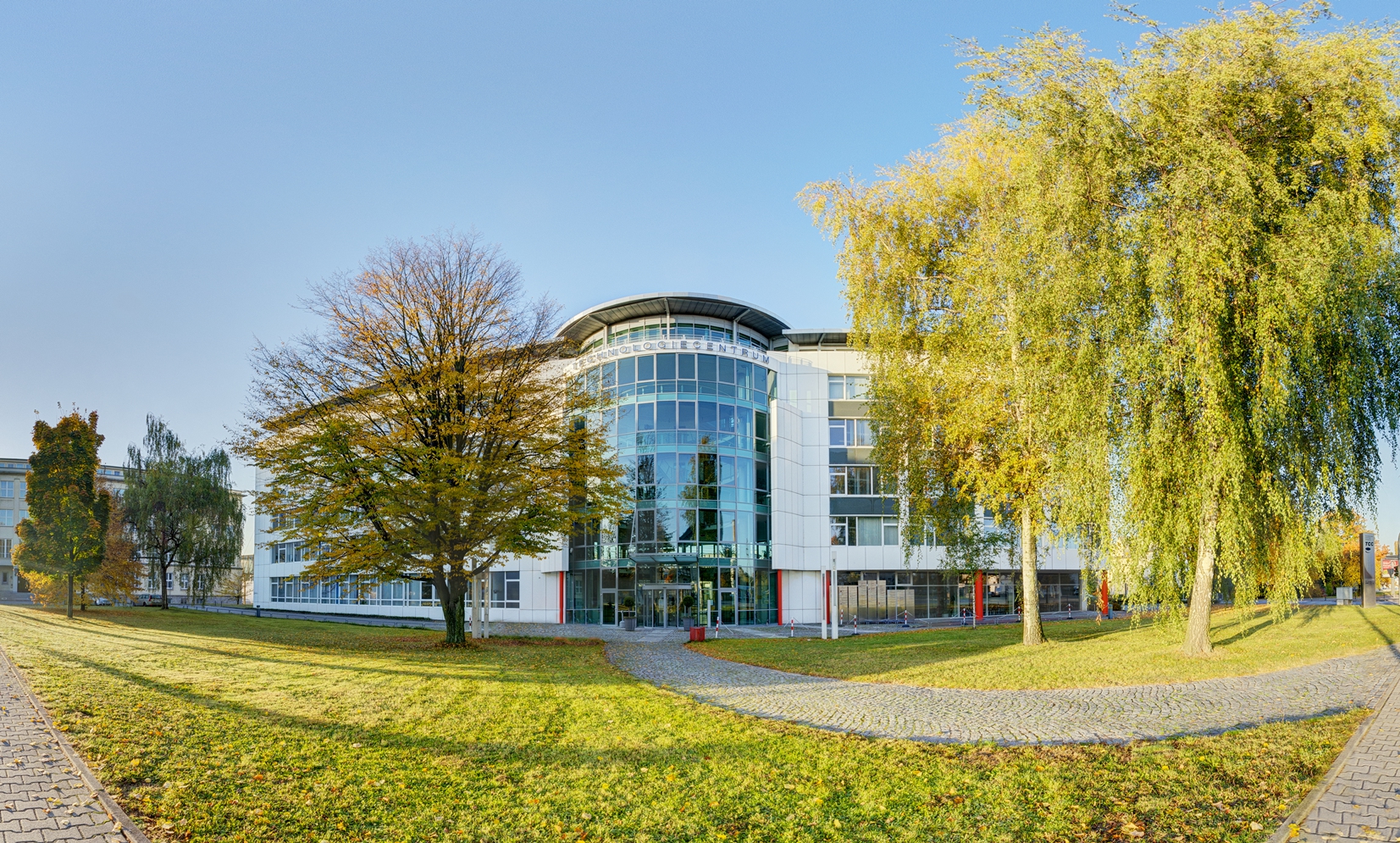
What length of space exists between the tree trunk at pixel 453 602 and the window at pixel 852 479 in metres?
24.6

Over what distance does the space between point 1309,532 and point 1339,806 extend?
10130 mm

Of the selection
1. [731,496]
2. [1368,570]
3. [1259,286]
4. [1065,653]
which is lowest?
[1368,570]

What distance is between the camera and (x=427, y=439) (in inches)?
885

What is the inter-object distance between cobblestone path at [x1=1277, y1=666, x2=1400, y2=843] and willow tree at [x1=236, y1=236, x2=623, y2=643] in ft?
56.1

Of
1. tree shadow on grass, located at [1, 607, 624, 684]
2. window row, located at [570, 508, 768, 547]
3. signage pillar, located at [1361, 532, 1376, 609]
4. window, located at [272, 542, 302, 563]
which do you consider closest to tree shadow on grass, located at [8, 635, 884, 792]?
tree shadow on grass, located at [1, 607, 624, 684]

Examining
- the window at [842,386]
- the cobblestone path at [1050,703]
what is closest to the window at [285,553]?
the window at [842,386]

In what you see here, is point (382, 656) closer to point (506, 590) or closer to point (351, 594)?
point (506, 590)

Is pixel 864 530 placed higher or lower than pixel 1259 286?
lower

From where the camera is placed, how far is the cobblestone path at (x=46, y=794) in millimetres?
5594

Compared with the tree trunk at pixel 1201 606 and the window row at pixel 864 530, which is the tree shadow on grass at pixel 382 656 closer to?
the tree trunk at pixel 1201 606

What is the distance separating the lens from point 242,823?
19.7 ft

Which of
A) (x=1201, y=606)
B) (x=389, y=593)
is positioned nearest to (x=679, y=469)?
(x=1201, y=606)

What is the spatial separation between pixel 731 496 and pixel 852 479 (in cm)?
803

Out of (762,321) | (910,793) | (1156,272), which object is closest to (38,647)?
(910,793)
